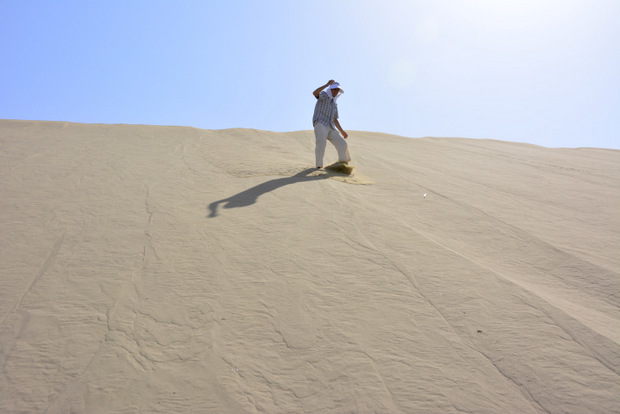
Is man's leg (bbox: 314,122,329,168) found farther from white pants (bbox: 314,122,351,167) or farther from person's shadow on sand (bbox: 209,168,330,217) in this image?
person's shadow on sand (bbox: 209,168,330,217)

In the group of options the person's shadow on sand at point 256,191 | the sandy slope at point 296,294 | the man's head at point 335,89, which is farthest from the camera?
the man's head at point 335,89

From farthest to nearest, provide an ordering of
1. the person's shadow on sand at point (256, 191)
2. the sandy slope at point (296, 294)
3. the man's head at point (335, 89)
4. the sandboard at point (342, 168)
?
the sandboard at point (342, 168) < the man's head at point (335, 89) < the person's shadow on sand at point (256, 191) < the sandy slope at point (296, 294)

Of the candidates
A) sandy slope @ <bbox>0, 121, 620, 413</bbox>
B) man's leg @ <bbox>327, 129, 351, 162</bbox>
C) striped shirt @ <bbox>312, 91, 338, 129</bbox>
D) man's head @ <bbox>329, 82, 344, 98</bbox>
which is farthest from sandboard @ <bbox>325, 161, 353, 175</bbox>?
man's head @ <bbox>329, 82, 344, 98</bbox>

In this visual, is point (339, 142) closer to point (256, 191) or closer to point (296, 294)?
point (256, 191)

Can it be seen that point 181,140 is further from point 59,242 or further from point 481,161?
point 481,161

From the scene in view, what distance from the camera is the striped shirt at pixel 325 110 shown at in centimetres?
631

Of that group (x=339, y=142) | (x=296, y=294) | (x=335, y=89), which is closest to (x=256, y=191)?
(x=339, y=142)

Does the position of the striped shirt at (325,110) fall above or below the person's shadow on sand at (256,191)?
above

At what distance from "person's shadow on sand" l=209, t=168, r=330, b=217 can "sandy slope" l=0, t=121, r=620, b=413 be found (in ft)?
0.11

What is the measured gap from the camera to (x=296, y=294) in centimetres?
316

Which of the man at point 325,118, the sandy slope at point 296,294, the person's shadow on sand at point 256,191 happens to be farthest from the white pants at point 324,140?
the sandy slope at point 296,294

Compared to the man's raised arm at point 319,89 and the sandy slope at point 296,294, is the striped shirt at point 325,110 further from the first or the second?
the sandy slope at point 296,294

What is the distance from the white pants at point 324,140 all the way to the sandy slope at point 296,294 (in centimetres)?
47

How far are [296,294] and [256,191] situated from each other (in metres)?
2.30
